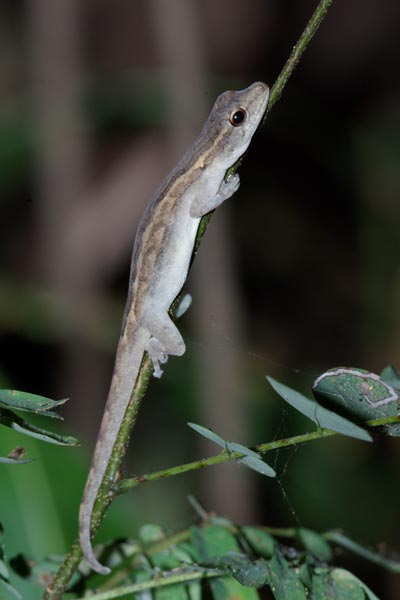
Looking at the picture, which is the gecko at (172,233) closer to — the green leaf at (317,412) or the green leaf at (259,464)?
the green leaf at (259,464)

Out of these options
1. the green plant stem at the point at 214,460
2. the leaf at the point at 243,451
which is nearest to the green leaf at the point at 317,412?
the green plant stem at the point at 214,460

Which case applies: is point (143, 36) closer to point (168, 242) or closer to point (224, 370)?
point (224, 370)

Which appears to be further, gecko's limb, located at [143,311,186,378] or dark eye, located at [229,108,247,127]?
dark eye, located at [229,108,247,127]

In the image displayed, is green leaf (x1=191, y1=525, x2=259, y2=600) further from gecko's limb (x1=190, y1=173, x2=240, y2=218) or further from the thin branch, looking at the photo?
gecko's limb (x1=190, y1=173, x2=240, y2=218)

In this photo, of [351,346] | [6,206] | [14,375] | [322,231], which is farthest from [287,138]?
[14,375]

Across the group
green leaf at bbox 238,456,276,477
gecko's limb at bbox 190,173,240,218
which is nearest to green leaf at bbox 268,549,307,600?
green leaf at bbox 238,456,276,477

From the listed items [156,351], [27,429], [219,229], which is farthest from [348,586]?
[219,229]
